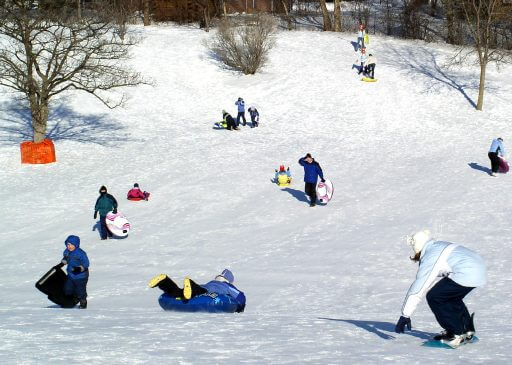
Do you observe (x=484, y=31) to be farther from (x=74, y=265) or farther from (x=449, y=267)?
(x=449, y=267)

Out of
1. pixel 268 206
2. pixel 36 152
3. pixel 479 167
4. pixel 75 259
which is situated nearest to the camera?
pixel 75 259

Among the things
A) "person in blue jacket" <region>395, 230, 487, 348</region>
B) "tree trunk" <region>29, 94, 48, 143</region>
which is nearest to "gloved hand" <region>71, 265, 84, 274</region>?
"person in blue jacket" <region>395, 230, 487, 348</region>

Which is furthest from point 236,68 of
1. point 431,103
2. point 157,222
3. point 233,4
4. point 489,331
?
point 489,331

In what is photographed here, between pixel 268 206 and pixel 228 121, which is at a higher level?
pixel 228 121

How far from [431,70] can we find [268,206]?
64.0 feet

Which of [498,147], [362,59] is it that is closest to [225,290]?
[498,147]

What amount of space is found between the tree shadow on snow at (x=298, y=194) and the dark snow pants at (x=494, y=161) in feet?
18.1

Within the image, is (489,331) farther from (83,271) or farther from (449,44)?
(449,44)

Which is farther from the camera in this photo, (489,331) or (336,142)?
(336,142)

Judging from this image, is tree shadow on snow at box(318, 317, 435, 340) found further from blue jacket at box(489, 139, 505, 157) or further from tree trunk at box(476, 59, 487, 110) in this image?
tree trunk at box(476, 59, 487, 110)

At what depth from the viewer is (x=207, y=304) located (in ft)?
34.9

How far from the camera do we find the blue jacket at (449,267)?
22.1 ft

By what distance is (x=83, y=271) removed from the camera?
35.9 ft

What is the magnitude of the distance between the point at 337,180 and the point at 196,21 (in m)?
27.3
